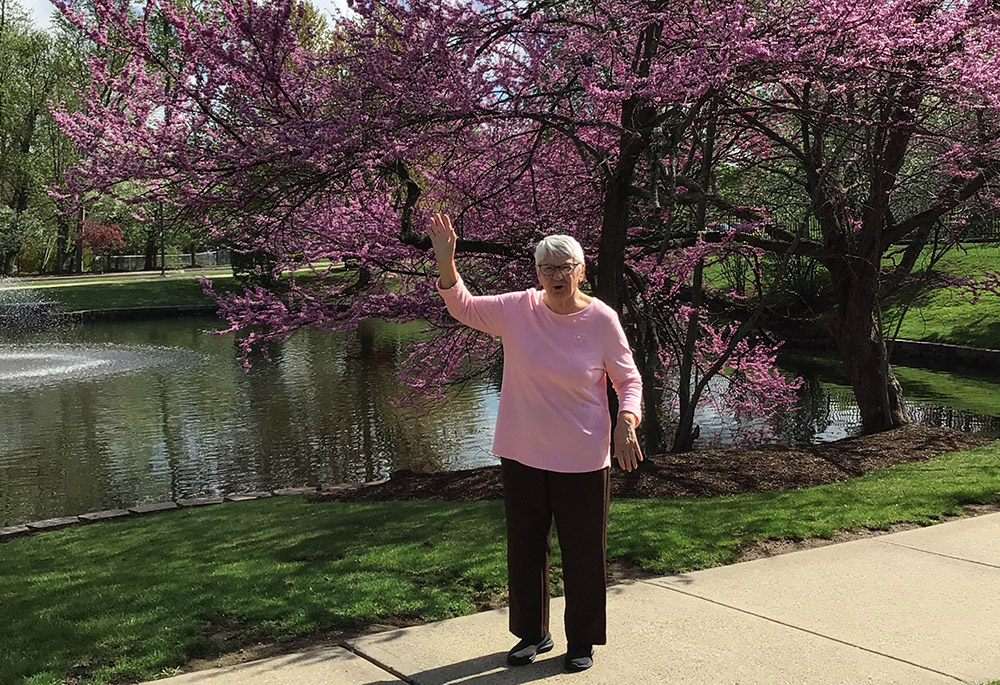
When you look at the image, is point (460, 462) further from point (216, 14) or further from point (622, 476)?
point (216, 14)

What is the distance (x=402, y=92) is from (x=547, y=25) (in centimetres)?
216

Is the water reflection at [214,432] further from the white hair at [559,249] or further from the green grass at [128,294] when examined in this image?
the green grass at [128,294]

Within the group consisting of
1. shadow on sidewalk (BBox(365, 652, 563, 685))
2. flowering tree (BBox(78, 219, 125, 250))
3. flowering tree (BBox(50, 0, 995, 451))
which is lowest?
shadow on sidewalk (BBox(365, 652, 563, 685))

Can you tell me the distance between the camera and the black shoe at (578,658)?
4.27 metres

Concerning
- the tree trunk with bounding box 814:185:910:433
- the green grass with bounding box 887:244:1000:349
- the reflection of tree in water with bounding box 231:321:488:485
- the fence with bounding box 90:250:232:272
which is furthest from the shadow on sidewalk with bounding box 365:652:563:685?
the fence with bounding box 90:250:232:272

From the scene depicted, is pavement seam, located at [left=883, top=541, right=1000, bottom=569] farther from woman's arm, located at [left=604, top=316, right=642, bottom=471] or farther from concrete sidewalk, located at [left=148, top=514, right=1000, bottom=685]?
woman's arm, located at [left=604, top=316, right=642, bottom=471]

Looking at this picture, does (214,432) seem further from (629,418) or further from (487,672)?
(629,418)

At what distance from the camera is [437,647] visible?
462 centimetres

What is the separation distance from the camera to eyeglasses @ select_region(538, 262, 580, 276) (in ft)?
13.8

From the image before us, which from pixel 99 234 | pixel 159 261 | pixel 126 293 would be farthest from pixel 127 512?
pixel 159 261

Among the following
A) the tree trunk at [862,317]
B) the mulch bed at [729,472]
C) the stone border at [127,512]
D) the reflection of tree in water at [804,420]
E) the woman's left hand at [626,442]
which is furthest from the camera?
the reflection of tree in water at [804,420]

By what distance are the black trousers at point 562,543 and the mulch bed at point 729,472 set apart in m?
4.43

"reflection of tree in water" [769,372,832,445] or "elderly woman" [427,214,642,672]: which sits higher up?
"elderly woman" [427,214,642,672]

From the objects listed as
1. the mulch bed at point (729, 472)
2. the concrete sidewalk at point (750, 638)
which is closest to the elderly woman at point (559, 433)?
the concrete sidewalk at point (750, 638)
